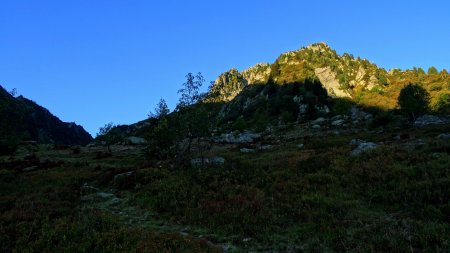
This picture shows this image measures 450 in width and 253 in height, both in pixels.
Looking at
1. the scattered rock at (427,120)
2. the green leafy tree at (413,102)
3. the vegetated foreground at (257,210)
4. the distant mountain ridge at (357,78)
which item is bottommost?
the vegetated foreground at (257,210)

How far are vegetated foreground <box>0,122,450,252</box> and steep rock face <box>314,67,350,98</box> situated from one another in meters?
134

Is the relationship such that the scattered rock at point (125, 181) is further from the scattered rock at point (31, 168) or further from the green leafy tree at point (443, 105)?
the green leafy tree at point (443, 105)

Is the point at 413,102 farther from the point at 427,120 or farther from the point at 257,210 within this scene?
the point at 257,210

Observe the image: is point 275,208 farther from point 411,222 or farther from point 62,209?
point 62,209

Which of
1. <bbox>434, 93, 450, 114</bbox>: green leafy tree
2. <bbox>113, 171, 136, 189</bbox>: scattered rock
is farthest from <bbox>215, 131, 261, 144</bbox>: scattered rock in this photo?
<bbox>113, 171, 136, 189</bbox>: scattered rock

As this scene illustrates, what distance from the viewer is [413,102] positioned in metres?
65.0

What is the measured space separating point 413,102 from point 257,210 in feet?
199

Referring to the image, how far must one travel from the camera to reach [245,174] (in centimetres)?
2272

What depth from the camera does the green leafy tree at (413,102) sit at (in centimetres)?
6500

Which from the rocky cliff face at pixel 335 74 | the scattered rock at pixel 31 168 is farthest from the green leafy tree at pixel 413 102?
the rocky cliff face at pixel 335 74

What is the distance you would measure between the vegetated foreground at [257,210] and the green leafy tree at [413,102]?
46.3 meters

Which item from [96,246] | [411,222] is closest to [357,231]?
[411,222]

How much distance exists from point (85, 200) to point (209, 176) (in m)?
7.65

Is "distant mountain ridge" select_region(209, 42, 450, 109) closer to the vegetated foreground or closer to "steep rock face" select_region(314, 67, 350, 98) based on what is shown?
"steep rock face" select_region(314, 67, 350, 98)
